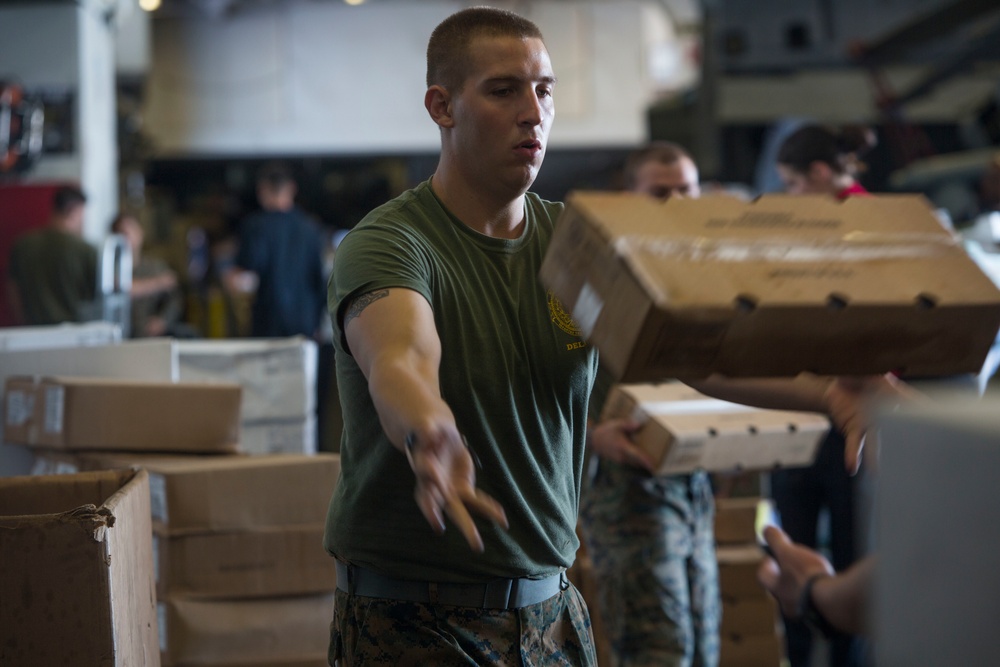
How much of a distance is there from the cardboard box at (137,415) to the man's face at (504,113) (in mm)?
1440

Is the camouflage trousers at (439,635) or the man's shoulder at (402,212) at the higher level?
the man's shoulder at (402,212)

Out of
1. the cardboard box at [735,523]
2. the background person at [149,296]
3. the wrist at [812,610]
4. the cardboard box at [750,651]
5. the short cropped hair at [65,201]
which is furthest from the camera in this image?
the background person at [149,296]

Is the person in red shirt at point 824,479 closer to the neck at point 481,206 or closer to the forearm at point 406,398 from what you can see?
the neck at point 481,206

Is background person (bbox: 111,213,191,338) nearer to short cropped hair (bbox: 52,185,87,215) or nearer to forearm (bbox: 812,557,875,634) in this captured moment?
short cropped hair (bbox: 52,185,87,215)

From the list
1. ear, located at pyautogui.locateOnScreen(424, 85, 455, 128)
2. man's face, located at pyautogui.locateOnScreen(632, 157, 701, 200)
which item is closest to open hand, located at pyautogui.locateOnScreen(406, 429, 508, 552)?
ear, located at pyautogui.locateOnScreen(424, 85, 455, 128)

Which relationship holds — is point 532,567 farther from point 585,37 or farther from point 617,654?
point 585,37

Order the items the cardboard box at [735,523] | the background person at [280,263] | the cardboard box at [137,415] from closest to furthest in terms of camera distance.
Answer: the cardboard box at [137,415], the cardboard box at [735,523], the background person at [280,263]

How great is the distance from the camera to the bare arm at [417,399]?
1062mm

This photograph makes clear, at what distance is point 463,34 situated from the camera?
165cm

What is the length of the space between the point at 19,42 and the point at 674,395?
642 cm

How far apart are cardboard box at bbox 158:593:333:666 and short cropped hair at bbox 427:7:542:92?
4.67 feet

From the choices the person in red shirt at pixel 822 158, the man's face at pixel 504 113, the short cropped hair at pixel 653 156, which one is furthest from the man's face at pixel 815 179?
the man's face at pixel 504 113

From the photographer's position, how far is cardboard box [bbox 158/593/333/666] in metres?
2.54

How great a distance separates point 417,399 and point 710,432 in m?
1.62
